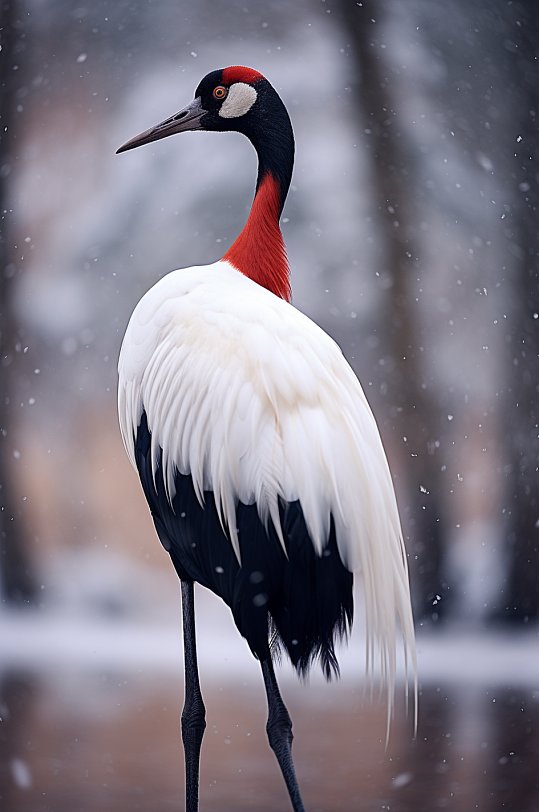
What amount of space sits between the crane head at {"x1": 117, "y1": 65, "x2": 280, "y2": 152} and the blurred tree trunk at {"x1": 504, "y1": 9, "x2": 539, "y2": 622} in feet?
2.91

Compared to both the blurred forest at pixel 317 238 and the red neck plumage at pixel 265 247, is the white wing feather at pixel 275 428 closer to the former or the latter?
the red neck plumage at pixel 265 247

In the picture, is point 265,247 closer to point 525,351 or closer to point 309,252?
point 309,252

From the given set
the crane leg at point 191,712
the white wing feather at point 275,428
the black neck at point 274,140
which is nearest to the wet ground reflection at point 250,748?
the crane leg at point 191,712

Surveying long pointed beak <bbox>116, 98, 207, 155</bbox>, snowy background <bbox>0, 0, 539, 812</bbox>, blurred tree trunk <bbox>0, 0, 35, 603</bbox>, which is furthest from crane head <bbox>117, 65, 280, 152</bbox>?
blurred tree trunk <bbox>0, 0, 35, 603</bbox>

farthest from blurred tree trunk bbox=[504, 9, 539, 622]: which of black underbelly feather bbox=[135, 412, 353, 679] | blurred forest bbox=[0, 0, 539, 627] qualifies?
black underbelly feather bbox=[135, 412, 353, 679]

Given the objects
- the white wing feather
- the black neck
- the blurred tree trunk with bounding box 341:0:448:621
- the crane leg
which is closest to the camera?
the white wing feather

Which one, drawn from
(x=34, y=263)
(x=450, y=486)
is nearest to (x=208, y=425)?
(x=450, y=486)

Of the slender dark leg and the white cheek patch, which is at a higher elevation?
the white cheek patch

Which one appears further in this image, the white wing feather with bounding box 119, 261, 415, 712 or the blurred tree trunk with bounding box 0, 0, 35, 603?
the blurred tree trunk with bounding box 0, 0, 35, 603

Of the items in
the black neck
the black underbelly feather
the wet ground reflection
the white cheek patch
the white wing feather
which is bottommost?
the wet ground reflection

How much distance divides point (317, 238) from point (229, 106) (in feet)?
2.33

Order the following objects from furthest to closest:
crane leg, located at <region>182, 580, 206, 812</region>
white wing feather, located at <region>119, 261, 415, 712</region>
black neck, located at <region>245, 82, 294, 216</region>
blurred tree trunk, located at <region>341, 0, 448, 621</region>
A: blurred tree trunk, located at <region>341, 0, 448, 621</region> → black neck, located at <region>245, 82, 294, 216</region> → crane leg, located at <region>182, 580, 206, 812</region> → white wing feather, located at <region>119, 261, 415, 712</region>

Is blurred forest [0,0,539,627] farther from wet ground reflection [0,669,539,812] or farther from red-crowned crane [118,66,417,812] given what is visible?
red-crowned crane [118,66,417,812]

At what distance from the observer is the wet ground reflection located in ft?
3.22
